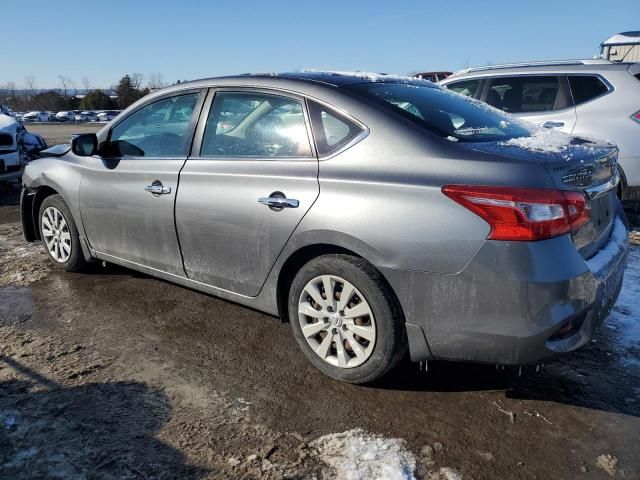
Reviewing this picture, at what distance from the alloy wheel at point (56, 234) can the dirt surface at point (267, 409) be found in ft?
3.54

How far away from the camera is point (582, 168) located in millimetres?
2680

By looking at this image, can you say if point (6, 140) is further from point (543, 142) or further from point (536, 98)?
point (543, 142)

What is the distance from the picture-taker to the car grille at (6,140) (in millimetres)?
9250

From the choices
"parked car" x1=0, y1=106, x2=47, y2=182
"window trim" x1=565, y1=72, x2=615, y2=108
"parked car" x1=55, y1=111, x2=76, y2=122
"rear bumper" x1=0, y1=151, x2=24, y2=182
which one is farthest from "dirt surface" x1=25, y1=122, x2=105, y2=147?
"window trim" x1=565, y1=72, x2=615, y2=108

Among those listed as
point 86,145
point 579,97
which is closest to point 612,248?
point 86,145

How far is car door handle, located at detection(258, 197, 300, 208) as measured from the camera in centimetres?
307

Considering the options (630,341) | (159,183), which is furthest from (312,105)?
(630,341)

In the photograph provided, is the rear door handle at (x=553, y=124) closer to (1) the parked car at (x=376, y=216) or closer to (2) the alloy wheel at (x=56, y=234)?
(1) the parked car at (x=376, y=216)

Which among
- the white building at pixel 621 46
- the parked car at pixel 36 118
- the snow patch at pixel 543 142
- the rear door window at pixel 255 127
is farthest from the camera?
the parked car at pixel 36 118

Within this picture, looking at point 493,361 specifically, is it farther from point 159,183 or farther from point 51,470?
point 159,183

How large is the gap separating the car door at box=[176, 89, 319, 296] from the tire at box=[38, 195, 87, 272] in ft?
5.17

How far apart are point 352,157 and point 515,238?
0.95 m

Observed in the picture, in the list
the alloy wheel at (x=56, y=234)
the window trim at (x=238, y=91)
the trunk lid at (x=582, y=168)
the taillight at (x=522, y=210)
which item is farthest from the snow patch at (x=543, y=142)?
the alloy wheel at (x=56, y=234)

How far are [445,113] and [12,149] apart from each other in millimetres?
8528
